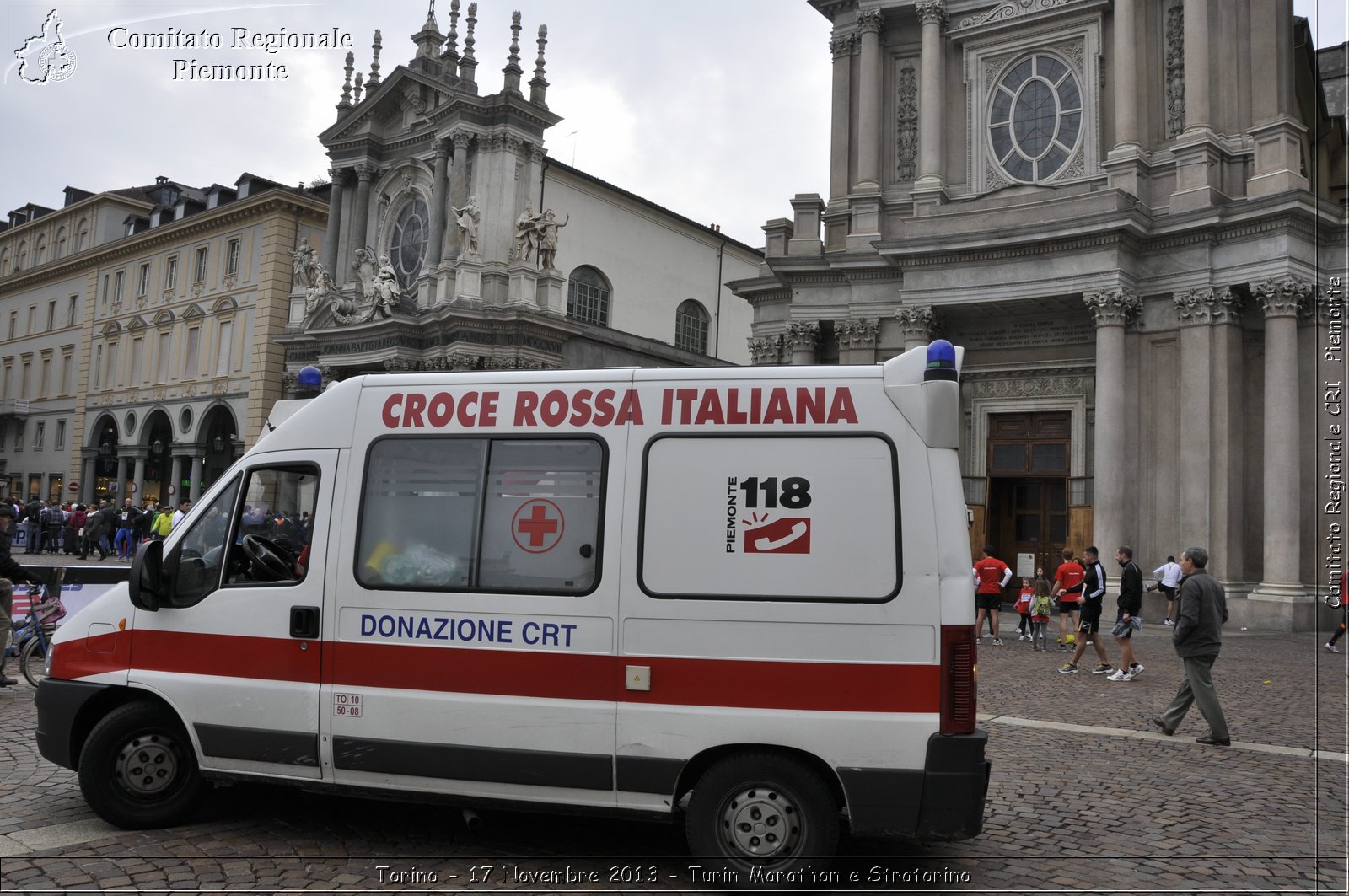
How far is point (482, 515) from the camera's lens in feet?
18.8

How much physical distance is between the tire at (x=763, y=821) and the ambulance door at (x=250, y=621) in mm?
2258

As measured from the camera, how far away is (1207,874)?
5629 mm

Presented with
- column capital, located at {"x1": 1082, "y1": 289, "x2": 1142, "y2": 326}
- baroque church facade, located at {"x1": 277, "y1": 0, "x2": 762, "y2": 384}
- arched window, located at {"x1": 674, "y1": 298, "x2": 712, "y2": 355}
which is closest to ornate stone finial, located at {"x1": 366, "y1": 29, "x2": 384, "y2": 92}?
baroque church facade, located at {"x1": 277, "y1": 0, "x2": 762, "y2": 384}

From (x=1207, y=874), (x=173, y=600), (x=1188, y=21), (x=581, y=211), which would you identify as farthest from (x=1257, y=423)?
(x=581, y=211)

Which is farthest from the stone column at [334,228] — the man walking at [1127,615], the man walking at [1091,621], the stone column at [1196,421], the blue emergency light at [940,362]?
the blue emergency light at [940,362]

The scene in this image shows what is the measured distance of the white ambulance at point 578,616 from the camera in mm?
5164

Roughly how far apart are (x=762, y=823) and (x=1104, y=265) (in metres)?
19.8

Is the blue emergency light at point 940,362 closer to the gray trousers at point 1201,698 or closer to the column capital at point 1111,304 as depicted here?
the gray trousers at point 1201,698

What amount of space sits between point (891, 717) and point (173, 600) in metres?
4.17

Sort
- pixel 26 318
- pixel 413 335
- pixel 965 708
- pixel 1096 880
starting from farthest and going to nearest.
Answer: pixel 26 318 < pixel 413 335 < pixel 1096 880 < pixel 965 708

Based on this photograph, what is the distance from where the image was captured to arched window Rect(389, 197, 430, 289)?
128ft

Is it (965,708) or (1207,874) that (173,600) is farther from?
(1207,874)

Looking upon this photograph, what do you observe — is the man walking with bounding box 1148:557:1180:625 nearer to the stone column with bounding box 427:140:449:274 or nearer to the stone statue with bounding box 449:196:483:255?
the stone statue with bounding box 449:196:483:255

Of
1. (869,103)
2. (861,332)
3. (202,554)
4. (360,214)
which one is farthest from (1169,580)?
(360,214)
